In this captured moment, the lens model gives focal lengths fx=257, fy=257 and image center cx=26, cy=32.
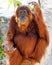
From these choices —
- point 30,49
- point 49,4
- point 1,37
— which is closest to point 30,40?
point 30,49

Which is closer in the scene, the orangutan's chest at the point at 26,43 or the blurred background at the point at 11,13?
the orangutan's chest at the point at 26,43

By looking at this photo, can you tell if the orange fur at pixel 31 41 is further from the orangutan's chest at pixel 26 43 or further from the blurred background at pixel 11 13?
the blurred background at pixel 11 13

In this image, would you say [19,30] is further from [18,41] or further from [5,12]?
[5,12]

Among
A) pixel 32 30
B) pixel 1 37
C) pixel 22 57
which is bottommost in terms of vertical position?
pixel 1 37

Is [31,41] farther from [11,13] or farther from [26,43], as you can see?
[11,13]

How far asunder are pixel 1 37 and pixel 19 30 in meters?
0.93

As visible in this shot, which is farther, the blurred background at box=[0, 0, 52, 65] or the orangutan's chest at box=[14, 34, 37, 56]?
the blurred background at box=[0, 0, 52, 65]

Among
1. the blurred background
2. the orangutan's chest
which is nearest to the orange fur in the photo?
the orangutan's chest

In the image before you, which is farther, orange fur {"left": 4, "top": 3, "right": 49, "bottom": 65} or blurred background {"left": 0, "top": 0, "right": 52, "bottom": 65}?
blurred background {"left": 0, "top": 0, "right": 52, "bottom": 65}

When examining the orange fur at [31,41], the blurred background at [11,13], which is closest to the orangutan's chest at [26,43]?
the orange fur at [31,41]

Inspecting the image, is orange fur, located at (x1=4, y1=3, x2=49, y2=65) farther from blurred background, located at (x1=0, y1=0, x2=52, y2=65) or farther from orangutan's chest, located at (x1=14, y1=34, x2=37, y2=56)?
blurred background, located at (x1=0, y1=0, x2=52, y2=65)

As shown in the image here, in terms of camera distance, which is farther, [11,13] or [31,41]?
[11,13]

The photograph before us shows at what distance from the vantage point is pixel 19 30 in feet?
3.39

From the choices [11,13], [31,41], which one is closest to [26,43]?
[31,41]
